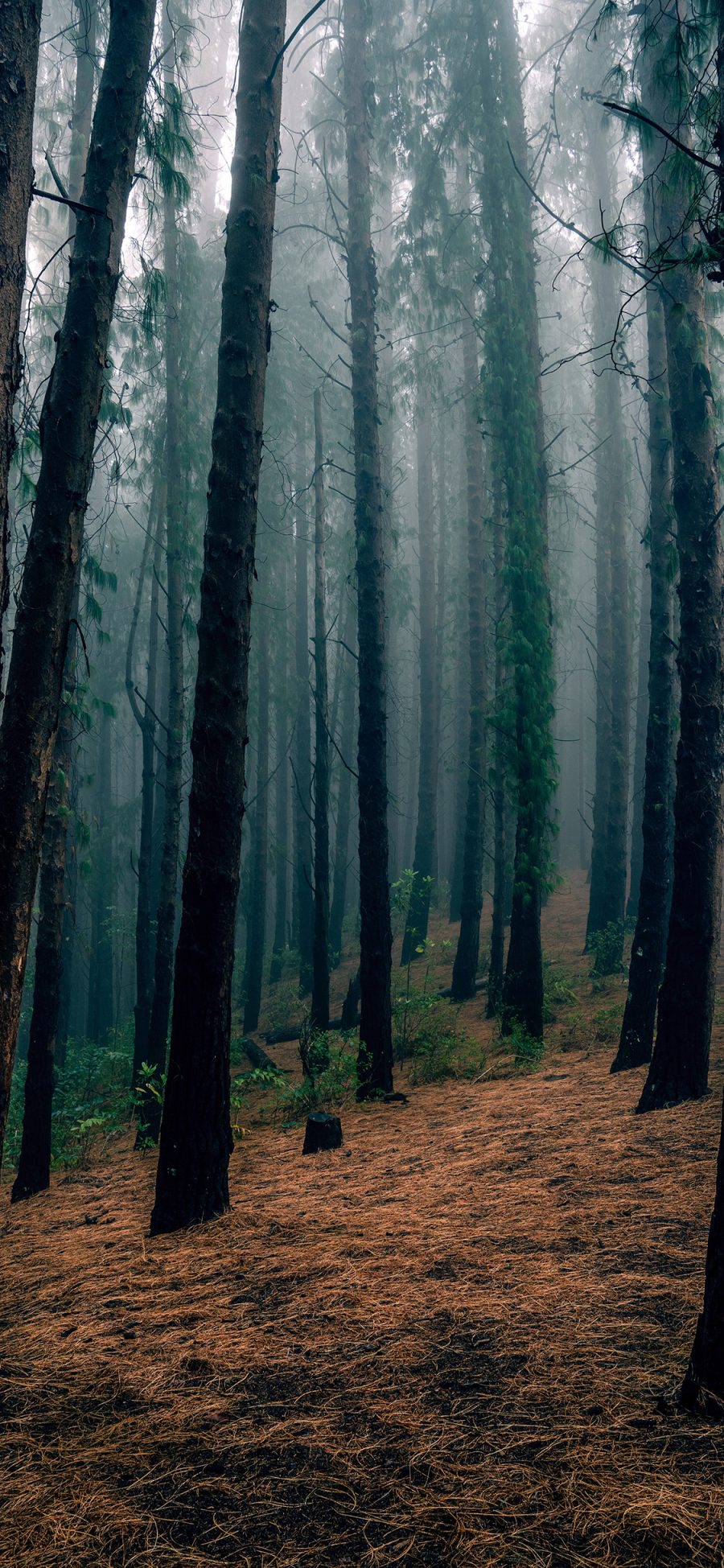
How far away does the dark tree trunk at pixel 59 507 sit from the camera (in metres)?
3.45

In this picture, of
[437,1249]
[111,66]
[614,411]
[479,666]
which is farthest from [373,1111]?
[614,411]

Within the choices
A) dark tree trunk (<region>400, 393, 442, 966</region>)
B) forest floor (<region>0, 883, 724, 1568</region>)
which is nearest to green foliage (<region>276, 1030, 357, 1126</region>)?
forest floor (<region>0, 883, 724, 1568</region>)

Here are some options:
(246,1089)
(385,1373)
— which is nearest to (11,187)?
(385,1373)

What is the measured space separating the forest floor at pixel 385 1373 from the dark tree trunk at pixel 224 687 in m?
0.57

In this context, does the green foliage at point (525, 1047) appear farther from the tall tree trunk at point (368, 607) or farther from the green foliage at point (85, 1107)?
the green foliage at point (85, 1107)

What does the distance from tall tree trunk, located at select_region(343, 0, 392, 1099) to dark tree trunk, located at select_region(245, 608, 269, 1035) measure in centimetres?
903

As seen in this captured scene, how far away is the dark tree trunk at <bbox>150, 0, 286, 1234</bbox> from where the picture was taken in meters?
4.80

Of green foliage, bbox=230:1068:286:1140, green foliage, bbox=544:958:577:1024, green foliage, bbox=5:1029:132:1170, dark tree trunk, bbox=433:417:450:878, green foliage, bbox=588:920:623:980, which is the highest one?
dark tree trunk, bbox=433:417:450:878

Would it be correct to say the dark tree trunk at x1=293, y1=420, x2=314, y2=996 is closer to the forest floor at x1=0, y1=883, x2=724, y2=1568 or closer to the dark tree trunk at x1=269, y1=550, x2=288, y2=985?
the dark tree trunk at x1=269, y1=550, x2=288, y2=985

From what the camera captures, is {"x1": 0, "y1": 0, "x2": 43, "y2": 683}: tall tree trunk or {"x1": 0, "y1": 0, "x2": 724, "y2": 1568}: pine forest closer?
{"x1": 0, "y1": 0, "x2": 724, "y2": 1568}: pine forest

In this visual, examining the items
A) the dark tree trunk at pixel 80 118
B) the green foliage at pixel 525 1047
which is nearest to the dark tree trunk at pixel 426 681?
the green foliage at pixel 525 1047

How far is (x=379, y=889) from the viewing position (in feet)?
27.5

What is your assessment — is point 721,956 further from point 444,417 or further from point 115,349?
point 444,417

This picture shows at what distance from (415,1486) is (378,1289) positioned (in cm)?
134
